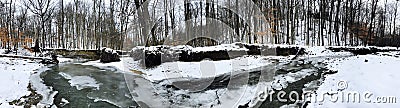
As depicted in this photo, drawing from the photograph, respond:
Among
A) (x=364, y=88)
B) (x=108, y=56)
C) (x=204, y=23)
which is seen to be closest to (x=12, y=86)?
(x=108, y=56)

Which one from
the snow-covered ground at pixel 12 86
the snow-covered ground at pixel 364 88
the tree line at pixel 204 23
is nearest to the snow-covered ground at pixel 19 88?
the snow-covered ground at pixel 12 86

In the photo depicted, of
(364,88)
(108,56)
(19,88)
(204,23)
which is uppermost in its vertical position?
(204,23)

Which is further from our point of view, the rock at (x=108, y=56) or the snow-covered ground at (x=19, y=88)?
the rock at (x=108, y=56)

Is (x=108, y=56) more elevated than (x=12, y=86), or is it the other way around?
(x=108, y=56)

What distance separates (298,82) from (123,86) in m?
5.60

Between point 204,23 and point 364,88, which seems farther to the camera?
point 204,23

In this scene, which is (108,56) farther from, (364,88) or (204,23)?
(204,23)

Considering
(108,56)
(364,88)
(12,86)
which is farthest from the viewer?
(108,56)

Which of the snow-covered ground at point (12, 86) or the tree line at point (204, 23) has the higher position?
the tree line at point (204, 23)

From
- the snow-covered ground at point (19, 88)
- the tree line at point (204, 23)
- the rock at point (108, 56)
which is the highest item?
the tree line at point (204, 23)

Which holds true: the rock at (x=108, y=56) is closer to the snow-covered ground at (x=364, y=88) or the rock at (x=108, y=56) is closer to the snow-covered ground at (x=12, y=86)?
the snow-covered ground at (x=12, y=86)

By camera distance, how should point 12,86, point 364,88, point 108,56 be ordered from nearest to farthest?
point 364,88 → point 12,86 → point 108,56

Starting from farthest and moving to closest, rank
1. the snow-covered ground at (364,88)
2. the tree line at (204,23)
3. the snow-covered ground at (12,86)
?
the tree line at (204,23) < the snow-covered ground at (12,86) < the snow-covered ground at (364,88)

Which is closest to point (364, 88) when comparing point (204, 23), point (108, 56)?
point (108, 56)
